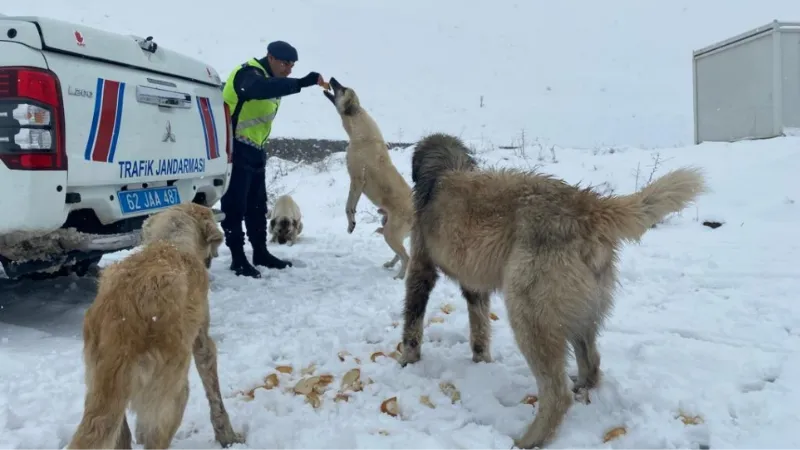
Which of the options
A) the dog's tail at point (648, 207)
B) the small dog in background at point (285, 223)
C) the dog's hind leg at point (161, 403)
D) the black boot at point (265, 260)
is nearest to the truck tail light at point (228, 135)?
the black boot at point (265, 260)

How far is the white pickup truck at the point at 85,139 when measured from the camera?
3.71m

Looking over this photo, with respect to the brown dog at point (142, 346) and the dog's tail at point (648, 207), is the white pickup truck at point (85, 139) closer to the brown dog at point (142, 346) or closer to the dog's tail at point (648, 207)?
the brown dog at point (142, 346)

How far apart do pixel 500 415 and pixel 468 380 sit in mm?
478

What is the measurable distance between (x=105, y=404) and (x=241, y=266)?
169 inches

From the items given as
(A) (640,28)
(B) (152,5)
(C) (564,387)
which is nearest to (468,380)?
(C) (564,387)

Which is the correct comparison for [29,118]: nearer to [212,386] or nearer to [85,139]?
[85,139]

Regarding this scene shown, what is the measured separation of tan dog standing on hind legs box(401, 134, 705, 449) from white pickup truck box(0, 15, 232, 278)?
2.55 meters

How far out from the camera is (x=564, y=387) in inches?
119

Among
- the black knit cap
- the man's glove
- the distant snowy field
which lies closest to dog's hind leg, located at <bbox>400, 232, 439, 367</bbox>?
the distant snowy field

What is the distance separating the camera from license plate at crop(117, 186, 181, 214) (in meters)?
4.56

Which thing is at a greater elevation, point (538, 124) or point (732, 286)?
point (538, 124)

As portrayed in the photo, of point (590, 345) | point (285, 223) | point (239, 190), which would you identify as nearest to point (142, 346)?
point (590, 345)

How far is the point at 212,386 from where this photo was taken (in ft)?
9.89

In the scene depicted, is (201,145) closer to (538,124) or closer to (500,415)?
(500,415)
